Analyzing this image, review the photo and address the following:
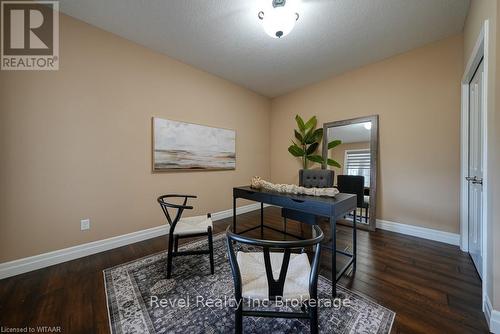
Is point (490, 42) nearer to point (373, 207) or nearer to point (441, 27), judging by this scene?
point (441, 27)

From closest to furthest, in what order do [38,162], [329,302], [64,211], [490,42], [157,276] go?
[490,42] < [329,302] < [157,276] < [38,162] < [64,211]

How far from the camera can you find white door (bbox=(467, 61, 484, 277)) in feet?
6.22

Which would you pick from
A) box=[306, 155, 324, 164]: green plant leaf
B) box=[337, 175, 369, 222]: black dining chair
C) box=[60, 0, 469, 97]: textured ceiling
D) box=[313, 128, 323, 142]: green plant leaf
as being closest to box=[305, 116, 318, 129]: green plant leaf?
box=[313, 128, 323, 142]: green plant leaf

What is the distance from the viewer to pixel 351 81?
132 inches

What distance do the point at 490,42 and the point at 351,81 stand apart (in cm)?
211

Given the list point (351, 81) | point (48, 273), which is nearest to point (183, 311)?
point (48, 273)

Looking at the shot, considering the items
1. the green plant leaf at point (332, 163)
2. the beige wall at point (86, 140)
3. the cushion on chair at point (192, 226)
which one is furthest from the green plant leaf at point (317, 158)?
the cushion on chair at point (192, 226)

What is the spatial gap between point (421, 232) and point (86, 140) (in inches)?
178

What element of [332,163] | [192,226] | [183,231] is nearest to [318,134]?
[332,163]

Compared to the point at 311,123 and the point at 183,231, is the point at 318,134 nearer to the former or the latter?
the point at 311,123

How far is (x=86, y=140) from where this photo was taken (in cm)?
222

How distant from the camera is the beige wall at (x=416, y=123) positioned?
2.48 meters

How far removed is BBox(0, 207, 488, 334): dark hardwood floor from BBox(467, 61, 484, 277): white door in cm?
18

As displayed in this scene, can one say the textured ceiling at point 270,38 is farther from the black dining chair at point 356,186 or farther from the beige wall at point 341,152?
the black dining chair at point 356,186
